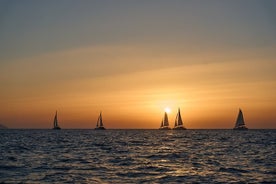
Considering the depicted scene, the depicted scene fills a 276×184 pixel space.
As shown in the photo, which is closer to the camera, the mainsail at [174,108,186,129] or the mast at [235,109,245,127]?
the mast at [235,109,245,127]

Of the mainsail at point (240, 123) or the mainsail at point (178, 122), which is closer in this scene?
the mainsail at point (240, 123)

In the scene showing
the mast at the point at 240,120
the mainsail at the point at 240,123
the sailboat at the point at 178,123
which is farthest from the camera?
the sailboat at the point at 178,123

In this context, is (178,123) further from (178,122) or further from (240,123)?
(240,123)

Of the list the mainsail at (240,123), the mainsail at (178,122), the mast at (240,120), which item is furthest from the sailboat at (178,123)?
the mast at (240,120)

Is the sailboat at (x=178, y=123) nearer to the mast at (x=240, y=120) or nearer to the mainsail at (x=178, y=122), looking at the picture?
the mainsail at (x=178, y=122)

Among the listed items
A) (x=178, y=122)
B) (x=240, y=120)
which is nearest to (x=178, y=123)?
(x=178, y=122)

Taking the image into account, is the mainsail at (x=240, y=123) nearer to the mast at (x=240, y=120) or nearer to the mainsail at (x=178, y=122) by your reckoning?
the mast at (x=240, y=120)

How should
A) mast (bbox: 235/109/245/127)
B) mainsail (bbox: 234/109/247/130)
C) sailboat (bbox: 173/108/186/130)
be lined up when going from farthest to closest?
sailboat (bbox: 173/108/186/130) < mainsail (bbox: 234/109/247/130) < mast (bbox: 235/109/245/127)

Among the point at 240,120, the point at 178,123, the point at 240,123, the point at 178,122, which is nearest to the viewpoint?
the point at 240,120

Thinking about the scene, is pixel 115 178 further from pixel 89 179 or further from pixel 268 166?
pixel 268 166

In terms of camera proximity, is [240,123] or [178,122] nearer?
[240,123]

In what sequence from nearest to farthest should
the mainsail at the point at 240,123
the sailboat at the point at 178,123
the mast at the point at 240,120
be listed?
the mast at the point at 240,120
the mainsail at the point at 240,123
the sailboat at the point at 178,123

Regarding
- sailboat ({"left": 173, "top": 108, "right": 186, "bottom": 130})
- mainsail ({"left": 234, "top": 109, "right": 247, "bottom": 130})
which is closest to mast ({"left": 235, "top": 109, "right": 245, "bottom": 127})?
mainsail ({"left": 234, "top": 109, "right": 247, "bottom": 130})

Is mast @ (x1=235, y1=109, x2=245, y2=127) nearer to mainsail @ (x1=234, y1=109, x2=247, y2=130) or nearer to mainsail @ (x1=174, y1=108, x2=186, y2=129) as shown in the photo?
mainsail @ (x1=234, y1=109, x2=247, y2=130)
